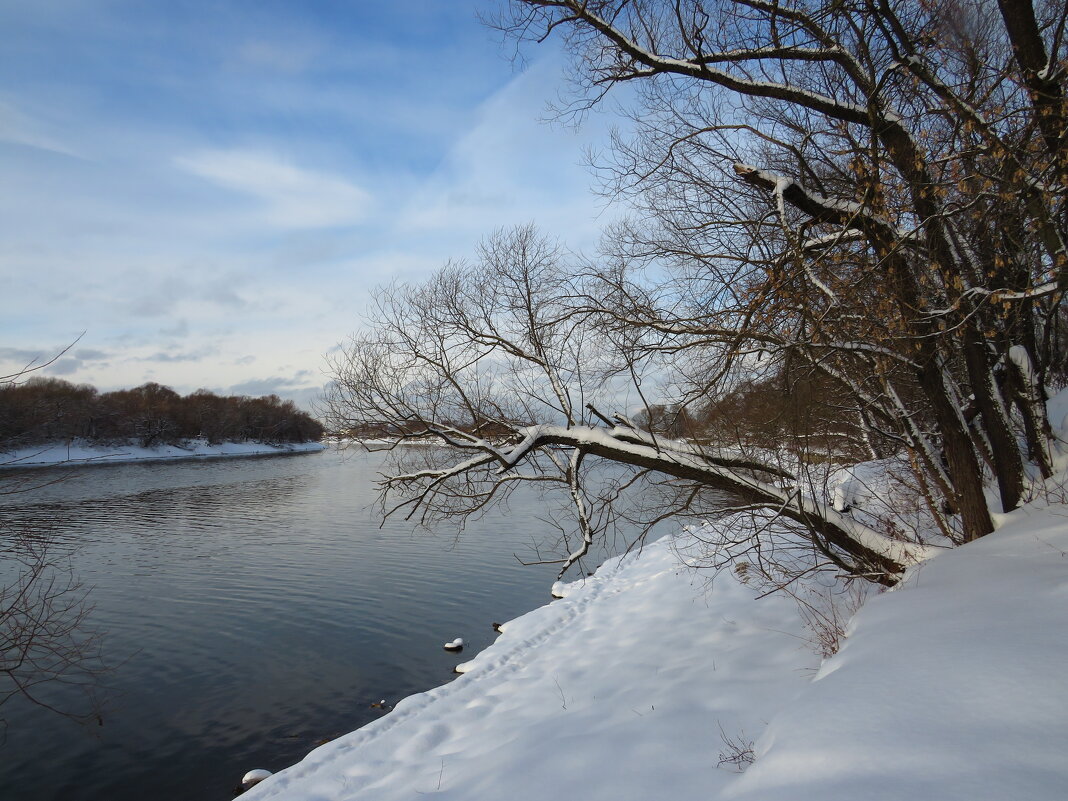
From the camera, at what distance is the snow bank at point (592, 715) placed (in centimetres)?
498

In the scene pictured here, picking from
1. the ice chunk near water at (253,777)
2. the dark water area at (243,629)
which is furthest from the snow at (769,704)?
the dark water area at (243,629)

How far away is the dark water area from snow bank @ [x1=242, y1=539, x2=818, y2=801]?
1612 millimetres

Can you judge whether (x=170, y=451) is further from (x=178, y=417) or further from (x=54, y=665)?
(x=54, y=665)

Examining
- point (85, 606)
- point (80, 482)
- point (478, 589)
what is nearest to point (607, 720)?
point (478, 589)

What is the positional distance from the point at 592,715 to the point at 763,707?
185cm

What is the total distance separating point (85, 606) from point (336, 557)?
6.08 metres

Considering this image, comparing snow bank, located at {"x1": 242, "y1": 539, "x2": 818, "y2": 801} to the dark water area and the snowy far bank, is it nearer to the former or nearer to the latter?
the dark water area

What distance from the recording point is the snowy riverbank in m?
2.58

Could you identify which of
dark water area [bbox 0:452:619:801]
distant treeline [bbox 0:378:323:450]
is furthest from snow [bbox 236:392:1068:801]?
distant treeline [bbox 0:378:323:450]

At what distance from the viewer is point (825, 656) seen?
592cm

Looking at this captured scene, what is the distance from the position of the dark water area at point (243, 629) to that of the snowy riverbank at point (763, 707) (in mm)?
1892

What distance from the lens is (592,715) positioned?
6.49 meters

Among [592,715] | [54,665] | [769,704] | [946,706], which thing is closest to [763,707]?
[769,704]

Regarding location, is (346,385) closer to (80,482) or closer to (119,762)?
(119,762)
